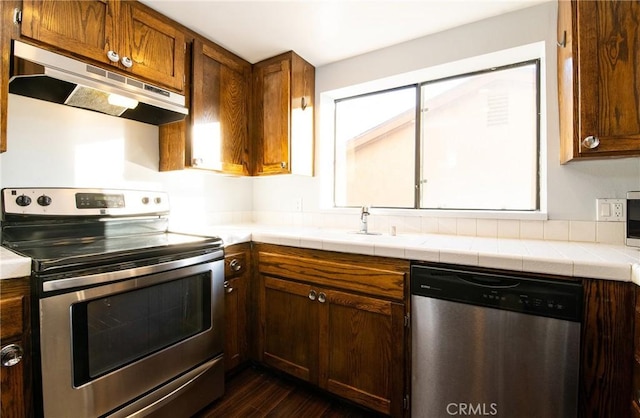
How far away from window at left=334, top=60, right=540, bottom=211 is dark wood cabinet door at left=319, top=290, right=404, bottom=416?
36.7 inches

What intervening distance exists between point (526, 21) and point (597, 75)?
2.07 feet

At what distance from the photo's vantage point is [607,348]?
3.34ft

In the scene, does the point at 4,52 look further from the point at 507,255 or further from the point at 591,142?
the point at 591,142

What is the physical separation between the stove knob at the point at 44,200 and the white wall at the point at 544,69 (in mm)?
1635

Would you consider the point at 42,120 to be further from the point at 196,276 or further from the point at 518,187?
the point at 518,187

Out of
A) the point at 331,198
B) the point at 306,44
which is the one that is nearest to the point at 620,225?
the point at 331,198

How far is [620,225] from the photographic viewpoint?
141 centimetres

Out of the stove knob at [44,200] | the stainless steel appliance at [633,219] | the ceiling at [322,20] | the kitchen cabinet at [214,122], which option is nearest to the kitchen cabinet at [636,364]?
the stainless steel appliance at [633,219]

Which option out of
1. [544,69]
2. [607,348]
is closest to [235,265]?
[607,348]

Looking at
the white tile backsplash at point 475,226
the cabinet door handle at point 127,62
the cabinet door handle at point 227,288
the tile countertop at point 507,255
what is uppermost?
the cabinet door handle at point 127,62

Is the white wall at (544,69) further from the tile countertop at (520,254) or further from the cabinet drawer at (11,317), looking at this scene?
the cabinet drawer at (11,317)

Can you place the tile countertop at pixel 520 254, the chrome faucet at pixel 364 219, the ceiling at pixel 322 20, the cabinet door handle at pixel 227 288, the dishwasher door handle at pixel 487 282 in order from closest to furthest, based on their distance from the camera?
the tile countertop at pixel 520 254, the dishwasher door handle at pixel 487 282, the ceiling at pixel 322 20, the cabinet door handle at pixel 227 288, the chrome faucet at pixel 364 219

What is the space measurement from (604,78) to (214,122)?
2076 millimetres

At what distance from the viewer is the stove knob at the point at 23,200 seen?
133cm
